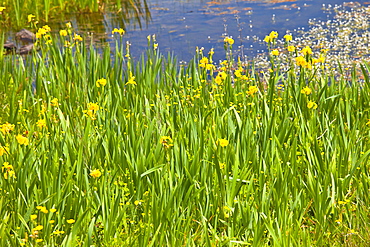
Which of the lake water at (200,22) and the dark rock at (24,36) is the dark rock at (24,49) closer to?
the dark rock at (24,36)

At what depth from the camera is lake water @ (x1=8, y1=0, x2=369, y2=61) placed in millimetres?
7016

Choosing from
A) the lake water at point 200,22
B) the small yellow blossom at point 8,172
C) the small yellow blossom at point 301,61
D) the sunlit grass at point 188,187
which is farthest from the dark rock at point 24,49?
the small yellow blossom at point 301,61

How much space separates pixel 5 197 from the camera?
2701 mm

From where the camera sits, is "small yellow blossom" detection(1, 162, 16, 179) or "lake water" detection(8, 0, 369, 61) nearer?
"small yellow blossom" detection(1, 162, 16, 179)

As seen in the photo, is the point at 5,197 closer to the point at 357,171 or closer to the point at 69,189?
Answer: the point at 69,189

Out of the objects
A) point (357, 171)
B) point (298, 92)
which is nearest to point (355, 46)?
point (298, 92)

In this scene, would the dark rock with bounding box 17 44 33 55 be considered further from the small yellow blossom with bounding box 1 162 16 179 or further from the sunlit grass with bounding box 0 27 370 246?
the small yellow blossom with bounding box 1 162 16 179

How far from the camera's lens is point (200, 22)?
802 centimetres

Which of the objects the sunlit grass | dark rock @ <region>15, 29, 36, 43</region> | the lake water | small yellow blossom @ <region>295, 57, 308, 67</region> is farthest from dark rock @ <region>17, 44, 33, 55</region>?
small yellow blossom @ <region>295, 57, 308, 67</region>

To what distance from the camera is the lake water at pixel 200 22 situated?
23.0 feet

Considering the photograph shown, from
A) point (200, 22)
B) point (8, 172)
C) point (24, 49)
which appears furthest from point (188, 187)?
point (200, 22)

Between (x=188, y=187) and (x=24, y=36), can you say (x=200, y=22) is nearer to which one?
(x=24, y=36)

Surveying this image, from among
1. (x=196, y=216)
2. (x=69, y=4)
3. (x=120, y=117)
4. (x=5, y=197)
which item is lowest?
(x=196, y=216)

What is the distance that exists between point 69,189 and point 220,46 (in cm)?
467
